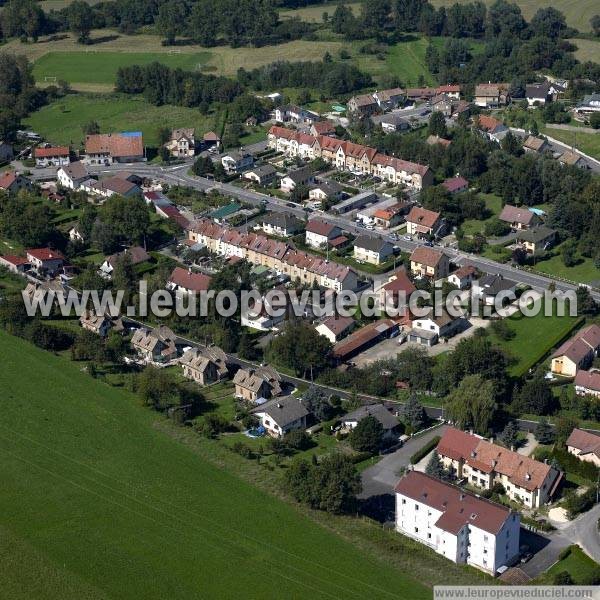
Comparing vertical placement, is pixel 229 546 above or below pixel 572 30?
below

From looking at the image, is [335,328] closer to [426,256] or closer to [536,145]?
[426,256]

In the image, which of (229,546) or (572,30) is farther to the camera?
(572,30)

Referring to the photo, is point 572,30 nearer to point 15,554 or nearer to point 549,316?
point 549,316

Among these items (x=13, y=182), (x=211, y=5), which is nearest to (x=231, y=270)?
(x=13, y=182)

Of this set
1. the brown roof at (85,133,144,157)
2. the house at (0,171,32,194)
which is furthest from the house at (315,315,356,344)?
the brown roof at (85,133,144,157)

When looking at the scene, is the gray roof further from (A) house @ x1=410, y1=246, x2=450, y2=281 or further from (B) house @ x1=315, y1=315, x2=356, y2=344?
(A) house @ x1=410, y1=246, x2=450, y2=281

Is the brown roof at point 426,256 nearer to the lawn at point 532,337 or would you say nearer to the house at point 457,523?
the lawn at point 532,337

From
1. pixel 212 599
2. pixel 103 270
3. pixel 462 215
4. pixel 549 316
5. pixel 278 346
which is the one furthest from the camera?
pixel 462 215

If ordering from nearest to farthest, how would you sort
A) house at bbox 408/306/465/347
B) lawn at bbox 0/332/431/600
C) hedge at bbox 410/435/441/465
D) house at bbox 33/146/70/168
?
1. lawn at bbox 0/332/431/600
2. hedge at bbox 410/435/441/465
3. house at bbox 408/306/465/347
4. house at bbox 33/146/70/168
